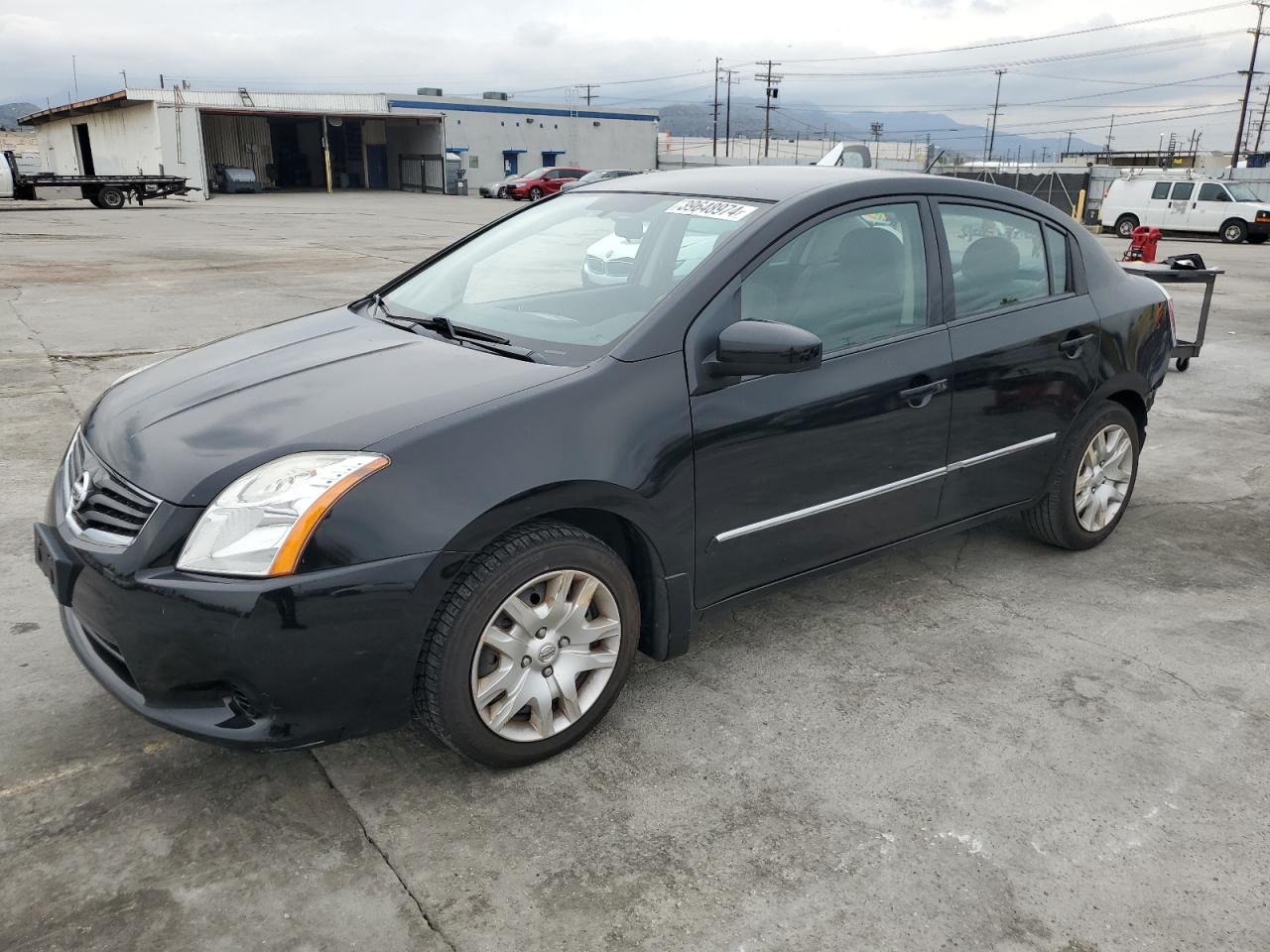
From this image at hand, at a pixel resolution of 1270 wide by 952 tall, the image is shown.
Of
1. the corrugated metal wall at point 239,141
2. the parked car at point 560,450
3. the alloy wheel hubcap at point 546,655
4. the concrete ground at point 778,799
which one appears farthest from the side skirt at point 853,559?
the corrugated metal wall at point 239,141

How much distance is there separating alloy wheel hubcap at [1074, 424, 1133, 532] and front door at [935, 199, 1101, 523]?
0.28 metres

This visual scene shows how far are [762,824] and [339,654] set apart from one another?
1155 mm

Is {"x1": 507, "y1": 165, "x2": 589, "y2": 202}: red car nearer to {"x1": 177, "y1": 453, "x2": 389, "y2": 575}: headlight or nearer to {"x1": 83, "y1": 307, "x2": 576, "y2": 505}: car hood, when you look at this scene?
{"x1": 83, "y1": 307, "x2": 576, "y2": 505}: car hood

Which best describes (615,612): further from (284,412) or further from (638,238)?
(638,238)

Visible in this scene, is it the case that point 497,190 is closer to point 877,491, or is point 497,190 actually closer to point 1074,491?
point 1074,491

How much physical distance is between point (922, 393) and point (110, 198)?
33090 millimetres

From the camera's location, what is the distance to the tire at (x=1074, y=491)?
4.19 meters

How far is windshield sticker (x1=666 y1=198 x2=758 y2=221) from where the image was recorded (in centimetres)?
330

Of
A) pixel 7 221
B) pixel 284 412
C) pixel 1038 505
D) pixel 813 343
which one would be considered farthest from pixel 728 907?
pixel 7 221

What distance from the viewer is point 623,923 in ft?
7.47

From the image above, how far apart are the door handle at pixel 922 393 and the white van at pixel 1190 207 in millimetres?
27109

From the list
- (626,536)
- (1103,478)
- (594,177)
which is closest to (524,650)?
(626,536)

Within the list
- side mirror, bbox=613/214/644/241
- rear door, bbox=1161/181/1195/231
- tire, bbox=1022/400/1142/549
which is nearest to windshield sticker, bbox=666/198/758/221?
side mirror, bbox=613/214/644/241

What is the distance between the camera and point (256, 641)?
234cm
